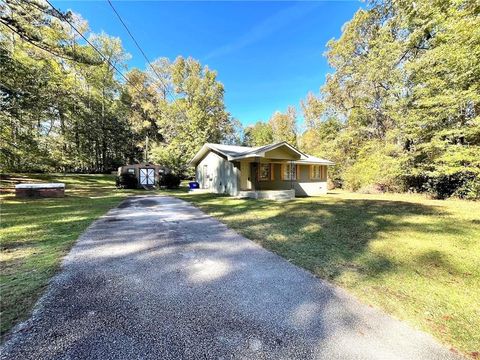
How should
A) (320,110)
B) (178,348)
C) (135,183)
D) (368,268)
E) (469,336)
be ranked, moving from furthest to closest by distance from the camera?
1. (320,110)
2. (135,183)
3. (368,268)
4. (469,336)
5. (178,348)

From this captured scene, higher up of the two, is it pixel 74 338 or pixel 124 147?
pixel 124 147

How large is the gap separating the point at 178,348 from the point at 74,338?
0.94m

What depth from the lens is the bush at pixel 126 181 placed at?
19641 mm

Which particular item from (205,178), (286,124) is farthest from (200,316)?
(286,124)

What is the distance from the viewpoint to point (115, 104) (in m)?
30.8

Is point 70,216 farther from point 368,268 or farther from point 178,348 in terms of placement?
point 368,268

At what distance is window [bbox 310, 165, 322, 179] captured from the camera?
63.0ft

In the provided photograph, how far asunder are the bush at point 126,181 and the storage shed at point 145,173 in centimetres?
30

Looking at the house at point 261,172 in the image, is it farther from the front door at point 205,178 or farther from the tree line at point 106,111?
the tree line at point 106,111

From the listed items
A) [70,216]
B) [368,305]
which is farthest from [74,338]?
[70,216]

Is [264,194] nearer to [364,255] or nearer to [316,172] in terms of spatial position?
[316,172]

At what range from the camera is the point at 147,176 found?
20.5 m

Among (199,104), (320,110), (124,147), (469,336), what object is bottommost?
(469,336)

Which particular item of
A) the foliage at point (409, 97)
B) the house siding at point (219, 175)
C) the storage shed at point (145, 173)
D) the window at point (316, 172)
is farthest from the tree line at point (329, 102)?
the house siding at point (219, 175)
